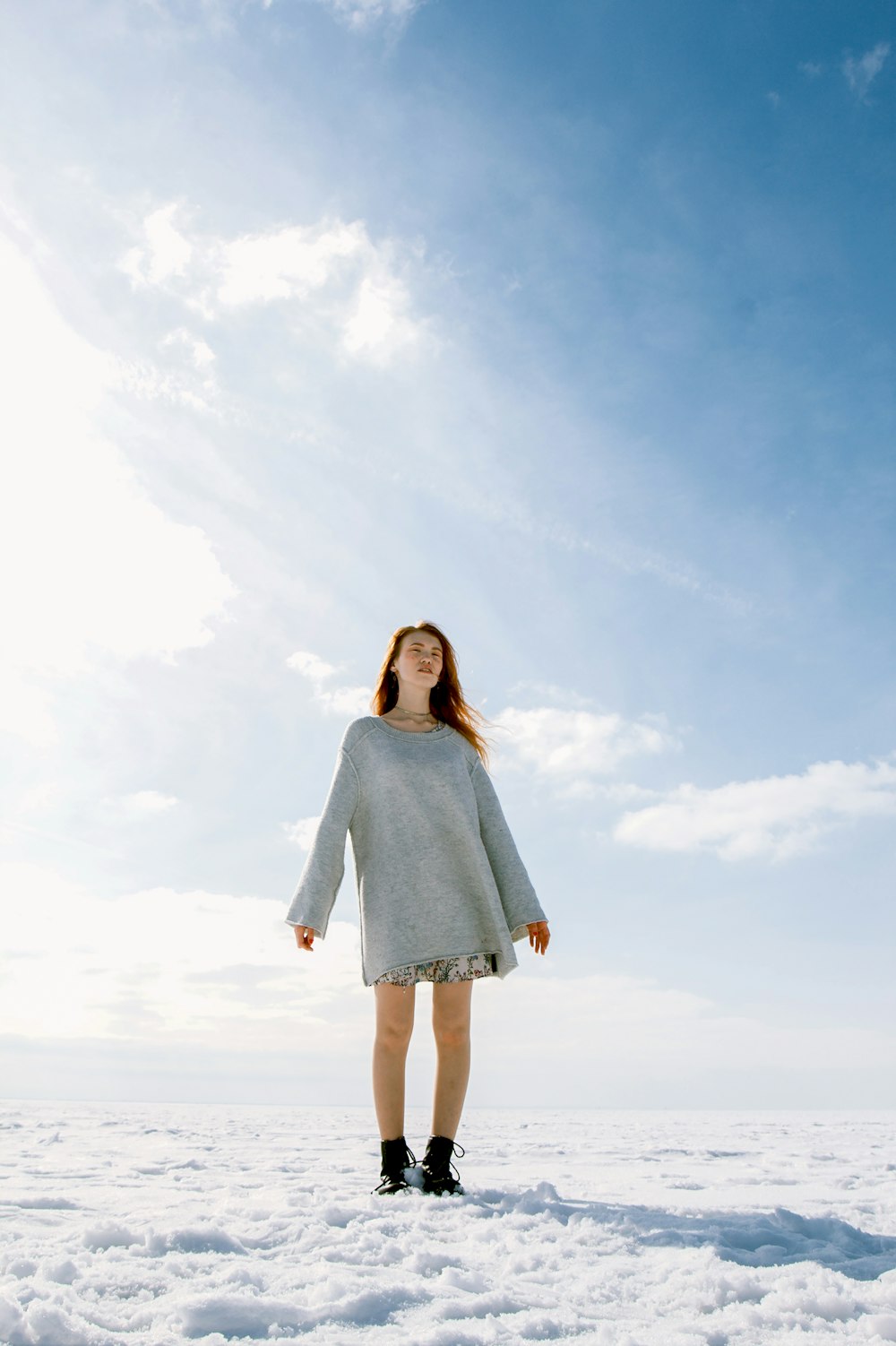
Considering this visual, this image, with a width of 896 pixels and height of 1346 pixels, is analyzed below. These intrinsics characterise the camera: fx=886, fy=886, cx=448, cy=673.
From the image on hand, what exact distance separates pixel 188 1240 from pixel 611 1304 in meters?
1.02

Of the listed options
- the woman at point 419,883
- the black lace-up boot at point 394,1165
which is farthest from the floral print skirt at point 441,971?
the black lace-up boot at point 394,1165

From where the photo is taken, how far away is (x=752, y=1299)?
1770 millimetres

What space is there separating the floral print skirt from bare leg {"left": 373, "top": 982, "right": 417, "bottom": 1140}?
0.10ft

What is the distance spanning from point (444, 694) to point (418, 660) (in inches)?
10.5

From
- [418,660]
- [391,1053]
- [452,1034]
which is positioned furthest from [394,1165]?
[418,660]

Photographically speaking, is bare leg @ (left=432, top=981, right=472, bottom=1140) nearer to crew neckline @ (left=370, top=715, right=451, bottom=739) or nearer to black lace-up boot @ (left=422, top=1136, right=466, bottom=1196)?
black lace-up boot @ (left=422, top=1136, right=466, bottom=1196)

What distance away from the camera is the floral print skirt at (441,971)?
3.43 metres

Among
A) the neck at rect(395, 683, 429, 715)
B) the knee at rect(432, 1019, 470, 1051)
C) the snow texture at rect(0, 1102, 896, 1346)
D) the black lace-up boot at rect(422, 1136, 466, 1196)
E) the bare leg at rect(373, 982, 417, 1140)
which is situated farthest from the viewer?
the neck at rect(395, 683, 429, 715)

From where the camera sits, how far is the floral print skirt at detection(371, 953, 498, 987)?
11.2 ft

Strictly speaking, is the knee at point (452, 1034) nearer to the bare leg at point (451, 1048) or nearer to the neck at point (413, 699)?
the bare leg at point (451, 1048)

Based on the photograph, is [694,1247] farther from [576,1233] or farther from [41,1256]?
[41,1256]

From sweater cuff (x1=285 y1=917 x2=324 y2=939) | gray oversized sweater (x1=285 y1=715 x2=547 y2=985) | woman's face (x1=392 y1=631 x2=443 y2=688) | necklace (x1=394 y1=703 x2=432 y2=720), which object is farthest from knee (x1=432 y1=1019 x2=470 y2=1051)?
woman's face (x1=392 y1=631 x2=443 y2=688)

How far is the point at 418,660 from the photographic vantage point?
394cm

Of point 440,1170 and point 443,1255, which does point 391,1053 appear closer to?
point 440,1170
